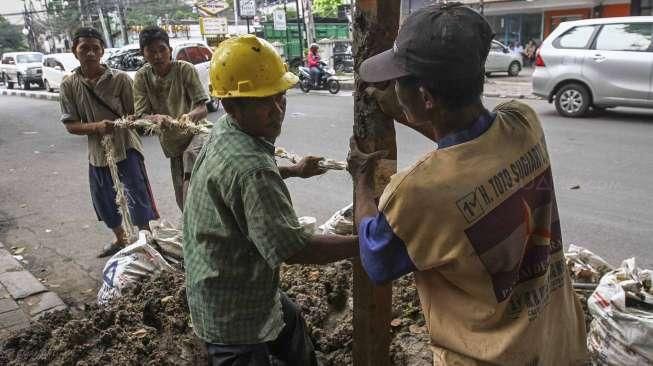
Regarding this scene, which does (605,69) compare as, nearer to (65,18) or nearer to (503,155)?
(503,155)

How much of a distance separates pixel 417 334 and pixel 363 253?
4.92 feet

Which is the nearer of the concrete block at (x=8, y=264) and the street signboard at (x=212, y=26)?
the concrete block at (x=8, y=264)

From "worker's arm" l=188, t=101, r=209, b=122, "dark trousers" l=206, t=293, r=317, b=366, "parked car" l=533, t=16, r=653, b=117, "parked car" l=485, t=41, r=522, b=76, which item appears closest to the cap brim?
"dark trousers" l=206, t=293, r=317, b=366

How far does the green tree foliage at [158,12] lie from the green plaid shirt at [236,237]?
46.7 meters

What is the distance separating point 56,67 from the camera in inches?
764

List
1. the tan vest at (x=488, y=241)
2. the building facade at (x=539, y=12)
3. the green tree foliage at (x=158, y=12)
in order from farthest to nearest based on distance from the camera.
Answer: the green tree foliage at (x=158, y=12) → the building facade at (x=539, y=12) → the tan vest at (x=488, y=241)

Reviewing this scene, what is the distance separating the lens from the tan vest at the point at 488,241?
1.18 meters

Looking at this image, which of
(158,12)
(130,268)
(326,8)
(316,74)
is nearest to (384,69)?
(130,268)

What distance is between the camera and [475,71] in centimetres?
121

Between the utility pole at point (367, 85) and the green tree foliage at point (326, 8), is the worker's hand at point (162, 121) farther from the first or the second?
the green tree foliage at point (326, 8)

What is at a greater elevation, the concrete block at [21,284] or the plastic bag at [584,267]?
the plastic bag at [584,267]

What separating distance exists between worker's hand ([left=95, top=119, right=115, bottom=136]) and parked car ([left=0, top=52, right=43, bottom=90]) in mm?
22641

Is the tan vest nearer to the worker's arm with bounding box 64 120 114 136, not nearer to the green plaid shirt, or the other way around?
the green plaid shirt

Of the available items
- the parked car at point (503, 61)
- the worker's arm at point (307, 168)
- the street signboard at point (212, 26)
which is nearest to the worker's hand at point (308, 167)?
the worker's arm at point (307, 168)
